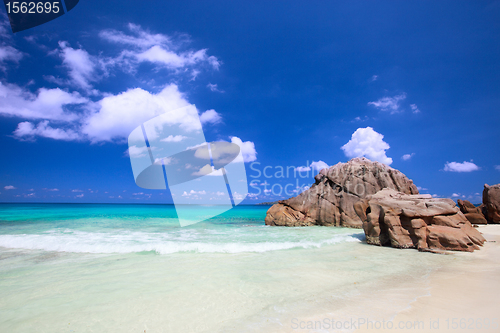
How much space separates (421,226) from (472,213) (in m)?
17.1

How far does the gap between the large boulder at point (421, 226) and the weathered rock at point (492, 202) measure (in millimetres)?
14623

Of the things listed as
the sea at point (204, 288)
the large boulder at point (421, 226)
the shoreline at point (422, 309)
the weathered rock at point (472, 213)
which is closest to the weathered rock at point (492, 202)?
the weathered rock at point (472, 213)

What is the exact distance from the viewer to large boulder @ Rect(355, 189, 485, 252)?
28.6 feet

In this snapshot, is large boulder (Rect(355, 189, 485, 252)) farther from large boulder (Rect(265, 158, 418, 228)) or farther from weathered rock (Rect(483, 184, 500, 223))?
weathered rock (Rect(483, 184, 500, 223))

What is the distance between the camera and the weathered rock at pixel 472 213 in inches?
757

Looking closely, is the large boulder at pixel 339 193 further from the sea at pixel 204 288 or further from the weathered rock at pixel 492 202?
the sea at pixel 204 288

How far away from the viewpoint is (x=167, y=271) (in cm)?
659

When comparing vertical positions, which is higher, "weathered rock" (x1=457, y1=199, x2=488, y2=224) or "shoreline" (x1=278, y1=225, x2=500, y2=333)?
"shoreline" (x1=278, y1=225, x2=500, y2=333)

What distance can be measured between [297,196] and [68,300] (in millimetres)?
19156

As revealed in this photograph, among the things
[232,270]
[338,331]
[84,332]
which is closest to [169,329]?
[84,332]

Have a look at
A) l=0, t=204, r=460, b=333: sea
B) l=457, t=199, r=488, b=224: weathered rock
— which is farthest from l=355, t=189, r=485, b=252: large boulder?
l=457, t=199, r=488, b=224: weathered rock

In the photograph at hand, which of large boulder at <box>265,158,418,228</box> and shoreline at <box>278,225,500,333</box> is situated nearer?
shoreline at <box>278,225,500,333</box>

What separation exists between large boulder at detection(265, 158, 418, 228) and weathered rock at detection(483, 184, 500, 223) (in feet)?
24.9

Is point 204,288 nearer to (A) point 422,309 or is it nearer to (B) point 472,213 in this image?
(A) point 422,309
